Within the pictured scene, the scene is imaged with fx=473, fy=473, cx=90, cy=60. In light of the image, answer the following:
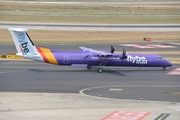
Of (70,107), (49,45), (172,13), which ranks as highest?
(172,13)

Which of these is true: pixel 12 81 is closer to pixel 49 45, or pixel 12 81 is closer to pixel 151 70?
pixel 151 70

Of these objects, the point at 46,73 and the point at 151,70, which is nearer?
the point at 46,73

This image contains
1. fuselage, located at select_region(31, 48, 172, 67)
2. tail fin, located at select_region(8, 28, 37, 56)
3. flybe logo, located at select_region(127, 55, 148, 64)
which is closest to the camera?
tail fin, located at select_region(8, 28, 37, 56)

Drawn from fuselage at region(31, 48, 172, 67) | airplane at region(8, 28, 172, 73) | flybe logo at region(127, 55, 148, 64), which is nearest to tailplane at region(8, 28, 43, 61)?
airplane at region(8, 28, 172, 73)

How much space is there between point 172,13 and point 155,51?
207 ft

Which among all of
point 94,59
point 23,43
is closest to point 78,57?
point 94,59

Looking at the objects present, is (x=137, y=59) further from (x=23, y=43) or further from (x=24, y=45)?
(x=23, y=43)

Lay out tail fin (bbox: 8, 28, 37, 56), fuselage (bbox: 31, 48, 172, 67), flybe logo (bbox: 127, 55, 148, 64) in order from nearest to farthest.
Answer: tail fin (bbox: 8, 28, 37, 56) < fuselage (bbox: 31, 48, 172, 67) < flybe logo (bbox: 127, 55, 148, 64)

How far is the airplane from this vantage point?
59.2m

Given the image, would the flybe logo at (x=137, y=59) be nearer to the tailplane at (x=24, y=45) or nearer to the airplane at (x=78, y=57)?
the airplane at (x=78, y=57)

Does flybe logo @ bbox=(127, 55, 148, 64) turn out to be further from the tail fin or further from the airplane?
the tail fin

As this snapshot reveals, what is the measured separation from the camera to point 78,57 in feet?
198

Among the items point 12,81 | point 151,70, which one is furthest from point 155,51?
point 12,81

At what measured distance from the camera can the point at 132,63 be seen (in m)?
61.4
